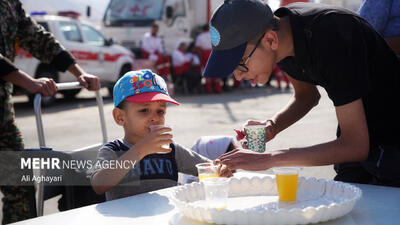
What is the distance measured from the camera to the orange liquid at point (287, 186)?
6.33 feet

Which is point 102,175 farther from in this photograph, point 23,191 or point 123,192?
point 23,191

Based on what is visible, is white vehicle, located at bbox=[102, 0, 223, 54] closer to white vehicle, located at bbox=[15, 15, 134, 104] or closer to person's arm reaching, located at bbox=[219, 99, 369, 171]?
white vehicle, located at bbox=[15, 15, 134, 104]

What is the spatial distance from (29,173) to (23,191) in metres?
0.30

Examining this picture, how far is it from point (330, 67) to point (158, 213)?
3.05 feet

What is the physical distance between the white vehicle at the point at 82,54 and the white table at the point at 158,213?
10.1 meters

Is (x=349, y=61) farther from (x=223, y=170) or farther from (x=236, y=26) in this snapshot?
(x=223, y=170)

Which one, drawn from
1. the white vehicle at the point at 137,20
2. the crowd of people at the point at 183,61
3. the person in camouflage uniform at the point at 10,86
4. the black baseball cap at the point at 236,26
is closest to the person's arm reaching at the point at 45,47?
the person in camouflage uniform at the point at 10,86

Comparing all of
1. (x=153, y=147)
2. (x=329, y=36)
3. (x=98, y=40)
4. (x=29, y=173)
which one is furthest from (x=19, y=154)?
(x=98, y=40)

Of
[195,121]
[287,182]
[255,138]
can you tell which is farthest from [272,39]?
[195,121]

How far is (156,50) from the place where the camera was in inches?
596

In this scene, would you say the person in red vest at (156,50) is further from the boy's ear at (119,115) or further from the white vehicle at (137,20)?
the boy's ear at (119,115)

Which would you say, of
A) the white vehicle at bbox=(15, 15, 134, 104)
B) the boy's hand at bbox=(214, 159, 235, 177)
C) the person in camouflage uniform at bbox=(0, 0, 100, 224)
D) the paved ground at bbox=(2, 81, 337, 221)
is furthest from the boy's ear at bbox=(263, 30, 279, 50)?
the white vehicle at bbox=(15, 15, 134, 104)

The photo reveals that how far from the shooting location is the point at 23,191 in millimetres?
3250

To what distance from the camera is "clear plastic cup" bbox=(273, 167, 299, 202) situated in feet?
6.32
